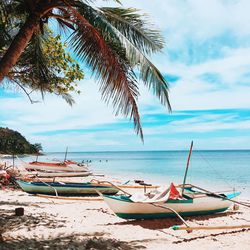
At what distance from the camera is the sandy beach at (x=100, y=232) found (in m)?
5.76

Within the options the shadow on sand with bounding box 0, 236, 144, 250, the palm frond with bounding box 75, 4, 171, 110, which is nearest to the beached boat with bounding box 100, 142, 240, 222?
the shadow on sand with bounding box 0, 236, 144, 250

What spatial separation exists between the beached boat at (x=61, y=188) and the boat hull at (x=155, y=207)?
5.32 m

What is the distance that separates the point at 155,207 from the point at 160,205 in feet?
1.34

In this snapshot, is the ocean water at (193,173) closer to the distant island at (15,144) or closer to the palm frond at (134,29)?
the distant island at (15,144)

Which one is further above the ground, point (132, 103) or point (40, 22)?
point (40, 22)

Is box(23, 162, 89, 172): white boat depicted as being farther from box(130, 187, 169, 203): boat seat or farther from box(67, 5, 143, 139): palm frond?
box(67, 5, 143, 139): palm frond

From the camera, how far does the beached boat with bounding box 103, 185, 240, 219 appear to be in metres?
8.13

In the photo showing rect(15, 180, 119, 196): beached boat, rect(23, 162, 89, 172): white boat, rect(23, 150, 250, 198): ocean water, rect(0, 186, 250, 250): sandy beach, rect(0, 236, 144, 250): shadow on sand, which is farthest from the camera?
rect(23, 150, 250, 198): ocean water

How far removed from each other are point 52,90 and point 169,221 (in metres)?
5.40

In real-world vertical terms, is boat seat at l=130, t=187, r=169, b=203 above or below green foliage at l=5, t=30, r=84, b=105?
below

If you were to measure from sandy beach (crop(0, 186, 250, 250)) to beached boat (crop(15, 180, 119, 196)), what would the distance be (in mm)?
3305

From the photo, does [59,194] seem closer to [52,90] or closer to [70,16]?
[52,90]

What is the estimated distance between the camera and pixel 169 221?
28.2 feet

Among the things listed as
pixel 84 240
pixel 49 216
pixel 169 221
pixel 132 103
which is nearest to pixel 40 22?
pixel 132 103
